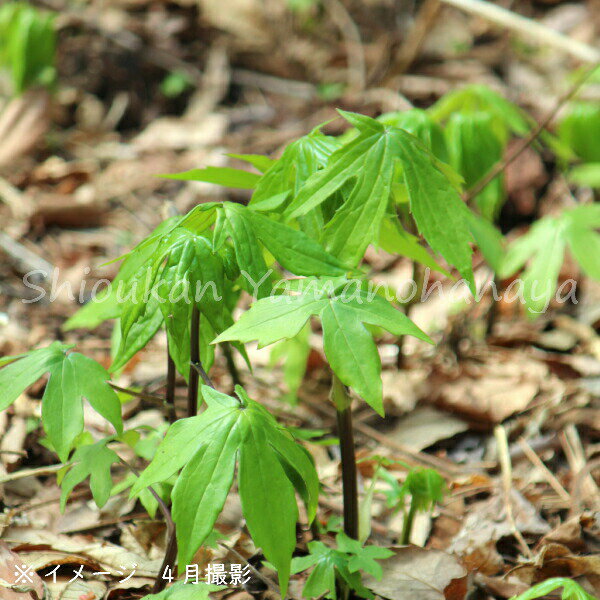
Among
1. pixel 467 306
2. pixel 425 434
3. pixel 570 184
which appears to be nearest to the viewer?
pixel 425 434

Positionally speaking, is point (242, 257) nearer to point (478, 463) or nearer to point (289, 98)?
point (478, 463)

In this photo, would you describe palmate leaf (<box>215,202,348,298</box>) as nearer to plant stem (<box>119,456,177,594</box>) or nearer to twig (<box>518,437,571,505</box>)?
plant stem (<box>119,456,177,594</box>)

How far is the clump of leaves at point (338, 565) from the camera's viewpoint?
3.45 feet

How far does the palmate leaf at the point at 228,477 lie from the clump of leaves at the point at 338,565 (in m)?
0.21

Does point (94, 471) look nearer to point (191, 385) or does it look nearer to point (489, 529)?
point (191, 385)

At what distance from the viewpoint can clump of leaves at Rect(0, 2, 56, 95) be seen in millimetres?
3238

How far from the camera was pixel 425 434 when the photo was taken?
1.80 meters

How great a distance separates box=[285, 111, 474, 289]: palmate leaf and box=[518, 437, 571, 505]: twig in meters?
0.82

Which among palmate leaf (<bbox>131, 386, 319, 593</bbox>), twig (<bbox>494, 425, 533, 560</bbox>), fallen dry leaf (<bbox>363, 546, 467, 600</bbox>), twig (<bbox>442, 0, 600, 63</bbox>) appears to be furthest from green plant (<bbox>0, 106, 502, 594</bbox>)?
twig (<bbox>442, 0, 600, 63</bbox>)

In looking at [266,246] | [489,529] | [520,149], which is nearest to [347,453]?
[266,246]

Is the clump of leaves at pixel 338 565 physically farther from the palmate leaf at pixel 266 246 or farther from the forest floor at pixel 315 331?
the palmate leaf at pixel 266 246

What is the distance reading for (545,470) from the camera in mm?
1645

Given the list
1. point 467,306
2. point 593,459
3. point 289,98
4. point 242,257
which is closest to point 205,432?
point 242,257

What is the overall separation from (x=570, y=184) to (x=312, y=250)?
2.35 meters
